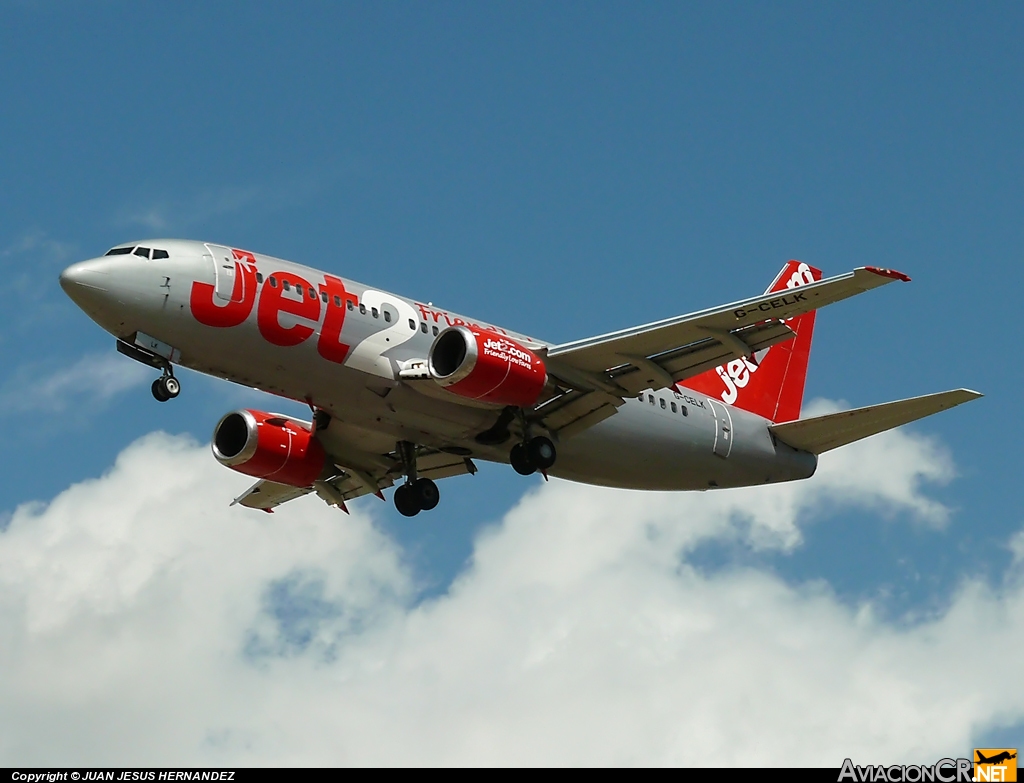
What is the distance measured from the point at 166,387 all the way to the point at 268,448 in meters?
7.27

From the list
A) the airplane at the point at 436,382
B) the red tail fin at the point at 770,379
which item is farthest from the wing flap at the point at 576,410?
the red tail fin at the point at 770,379

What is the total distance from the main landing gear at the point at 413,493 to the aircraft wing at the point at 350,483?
2.32 ft

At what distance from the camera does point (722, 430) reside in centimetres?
4341

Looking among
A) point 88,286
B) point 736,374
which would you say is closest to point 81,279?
point 88,286

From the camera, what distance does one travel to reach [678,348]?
125 ft

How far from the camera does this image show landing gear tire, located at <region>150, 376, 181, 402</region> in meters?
34.7

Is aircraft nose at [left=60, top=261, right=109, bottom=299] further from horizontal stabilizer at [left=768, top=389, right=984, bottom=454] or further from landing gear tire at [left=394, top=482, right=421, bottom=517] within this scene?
horizontal stabilizer at [left=768, top=389, right=984, bottom=454]

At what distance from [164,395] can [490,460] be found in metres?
10.5

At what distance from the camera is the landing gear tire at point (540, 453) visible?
39375mm

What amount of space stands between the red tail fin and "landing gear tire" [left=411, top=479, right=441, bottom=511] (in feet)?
28.5

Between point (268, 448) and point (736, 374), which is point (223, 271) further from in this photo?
point (736, 374)

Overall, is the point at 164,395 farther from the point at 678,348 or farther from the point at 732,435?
the point at 732,435

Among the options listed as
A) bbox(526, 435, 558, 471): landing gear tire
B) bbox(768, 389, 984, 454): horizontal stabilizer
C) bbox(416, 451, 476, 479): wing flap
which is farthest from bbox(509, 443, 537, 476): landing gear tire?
bbox(768, 389, 984, 454): horizontal stabilizer

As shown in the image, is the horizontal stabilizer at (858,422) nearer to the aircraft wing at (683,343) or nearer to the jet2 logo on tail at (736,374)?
the jet2 logo on tail at (736,374)
